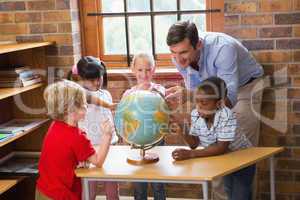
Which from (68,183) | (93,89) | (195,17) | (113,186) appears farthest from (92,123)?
(195,17)

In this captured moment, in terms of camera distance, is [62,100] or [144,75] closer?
[62,100]

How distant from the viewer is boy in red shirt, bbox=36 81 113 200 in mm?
2639

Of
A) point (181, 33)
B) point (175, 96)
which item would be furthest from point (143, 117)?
point (175, 96)

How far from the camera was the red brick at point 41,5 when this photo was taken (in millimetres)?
3746

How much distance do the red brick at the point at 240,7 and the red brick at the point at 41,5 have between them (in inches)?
52.7

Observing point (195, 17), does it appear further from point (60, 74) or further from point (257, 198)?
point (257, 198)

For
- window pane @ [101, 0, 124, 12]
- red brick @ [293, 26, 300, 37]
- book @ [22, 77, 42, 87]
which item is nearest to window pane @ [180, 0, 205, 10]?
window pane @ [101, 0, 124, 12]

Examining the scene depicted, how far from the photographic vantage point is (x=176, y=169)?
2592 mm

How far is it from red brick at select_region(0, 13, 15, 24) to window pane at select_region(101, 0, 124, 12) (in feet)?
2.34

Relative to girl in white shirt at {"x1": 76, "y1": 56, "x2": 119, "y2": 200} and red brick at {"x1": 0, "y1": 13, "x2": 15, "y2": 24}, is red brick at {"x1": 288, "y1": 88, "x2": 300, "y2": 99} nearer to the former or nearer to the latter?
girl in white shirt at {"x1": 76, "y1": 56, "x2": 119, "y2": 200}

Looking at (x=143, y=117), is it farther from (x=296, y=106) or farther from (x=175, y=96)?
(x=296, y=106)

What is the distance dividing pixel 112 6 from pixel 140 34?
0.32 m

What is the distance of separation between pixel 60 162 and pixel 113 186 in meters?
0.82

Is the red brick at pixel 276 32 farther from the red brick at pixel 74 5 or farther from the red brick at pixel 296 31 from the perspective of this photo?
the red brick at pixel 74 5
